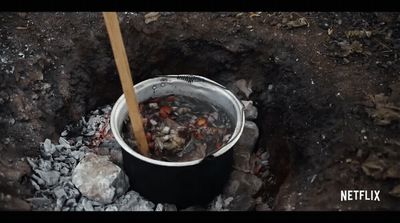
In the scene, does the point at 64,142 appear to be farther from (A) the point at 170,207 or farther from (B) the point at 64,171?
(A) the point at 170,207

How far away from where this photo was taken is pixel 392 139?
2209mm

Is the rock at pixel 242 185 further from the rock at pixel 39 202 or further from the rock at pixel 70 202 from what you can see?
the rock at pixel 39 202

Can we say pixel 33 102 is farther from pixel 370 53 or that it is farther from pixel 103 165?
A: pixel 370 53

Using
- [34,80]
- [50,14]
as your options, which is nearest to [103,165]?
[34,80]

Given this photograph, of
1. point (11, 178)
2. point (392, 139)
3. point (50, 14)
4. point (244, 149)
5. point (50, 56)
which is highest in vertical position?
point (50, 14)

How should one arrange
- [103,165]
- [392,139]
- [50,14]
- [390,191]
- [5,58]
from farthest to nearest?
[50,14] < [5,58] < [103,165] < [392,139] < [390,191]

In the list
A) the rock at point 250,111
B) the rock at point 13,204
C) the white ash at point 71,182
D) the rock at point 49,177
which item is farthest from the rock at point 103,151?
the rock at point 250,111

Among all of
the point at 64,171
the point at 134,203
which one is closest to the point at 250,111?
the point at 134,203

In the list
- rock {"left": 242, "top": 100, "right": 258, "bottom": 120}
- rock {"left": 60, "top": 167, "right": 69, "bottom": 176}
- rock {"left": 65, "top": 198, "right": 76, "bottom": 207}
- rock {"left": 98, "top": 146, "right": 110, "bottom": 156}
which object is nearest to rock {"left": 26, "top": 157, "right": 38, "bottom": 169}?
rock {"left": 60, "top": 167, "right": 69, "bottom": 176}

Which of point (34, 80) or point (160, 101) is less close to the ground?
point (34, 80)

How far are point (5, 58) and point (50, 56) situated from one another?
25 centimetres

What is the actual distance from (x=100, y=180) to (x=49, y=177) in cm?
29

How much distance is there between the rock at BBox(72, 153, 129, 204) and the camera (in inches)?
92.0

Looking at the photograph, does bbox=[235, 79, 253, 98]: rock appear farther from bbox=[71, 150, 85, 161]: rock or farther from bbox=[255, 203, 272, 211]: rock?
bbox=[71, 150, 85, 161]: rock
